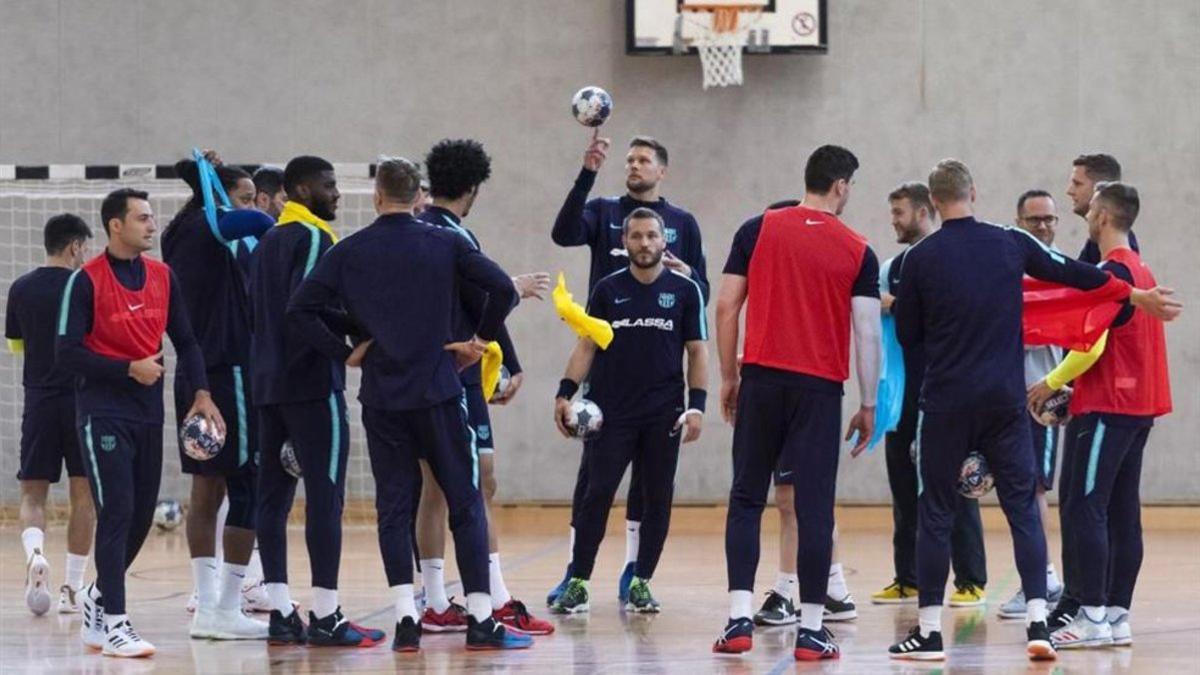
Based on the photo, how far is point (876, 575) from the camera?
1066cm

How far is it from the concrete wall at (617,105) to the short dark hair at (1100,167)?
5.73 meters

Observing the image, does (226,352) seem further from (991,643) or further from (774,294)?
(991,643)

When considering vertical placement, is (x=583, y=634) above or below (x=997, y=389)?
below

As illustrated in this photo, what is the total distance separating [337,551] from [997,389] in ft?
9.11

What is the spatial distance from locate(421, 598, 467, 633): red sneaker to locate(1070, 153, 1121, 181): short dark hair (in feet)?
11.5

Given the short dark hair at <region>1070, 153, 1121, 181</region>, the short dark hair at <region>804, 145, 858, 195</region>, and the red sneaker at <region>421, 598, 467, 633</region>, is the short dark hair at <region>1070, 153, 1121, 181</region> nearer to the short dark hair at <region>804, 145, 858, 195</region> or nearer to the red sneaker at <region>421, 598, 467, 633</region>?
the short dark hair at <region>804, 145, 858, 195</region>

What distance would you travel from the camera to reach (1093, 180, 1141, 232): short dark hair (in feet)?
24.8

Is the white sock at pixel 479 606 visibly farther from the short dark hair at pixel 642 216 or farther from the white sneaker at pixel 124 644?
the short dark hair at pixel 642 216

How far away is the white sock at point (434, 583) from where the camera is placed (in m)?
7.84

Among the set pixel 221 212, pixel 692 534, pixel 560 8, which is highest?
pixel 560 8

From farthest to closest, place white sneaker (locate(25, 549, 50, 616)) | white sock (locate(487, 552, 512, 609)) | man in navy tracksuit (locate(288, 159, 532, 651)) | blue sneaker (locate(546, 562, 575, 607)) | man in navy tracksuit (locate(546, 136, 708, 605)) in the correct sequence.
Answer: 1. man in navy tracksuit (locate(546, 136, 708, 605))
2. white sneaker (locate(25, 549, 50, 616))
3. blue sneaker (locate(546, 562, 575, 607))
4. white sock (locate(487, 552, 512, 609))
5. man in navy tracksuit (locate(288, 159, 532, 651))

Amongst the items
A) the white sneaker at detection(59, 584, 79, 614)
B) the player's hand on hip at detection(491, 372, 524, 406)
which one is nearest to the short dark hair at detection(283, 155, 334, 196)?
the player's hand on hip at detection(491, 372, 524, 406)

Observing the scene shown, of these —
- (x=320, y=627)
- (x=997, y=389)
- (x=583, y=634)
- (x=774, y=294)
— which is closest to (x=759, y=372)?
(x=774, y=294)

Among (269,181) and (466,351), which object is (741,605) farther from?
(269,181)
